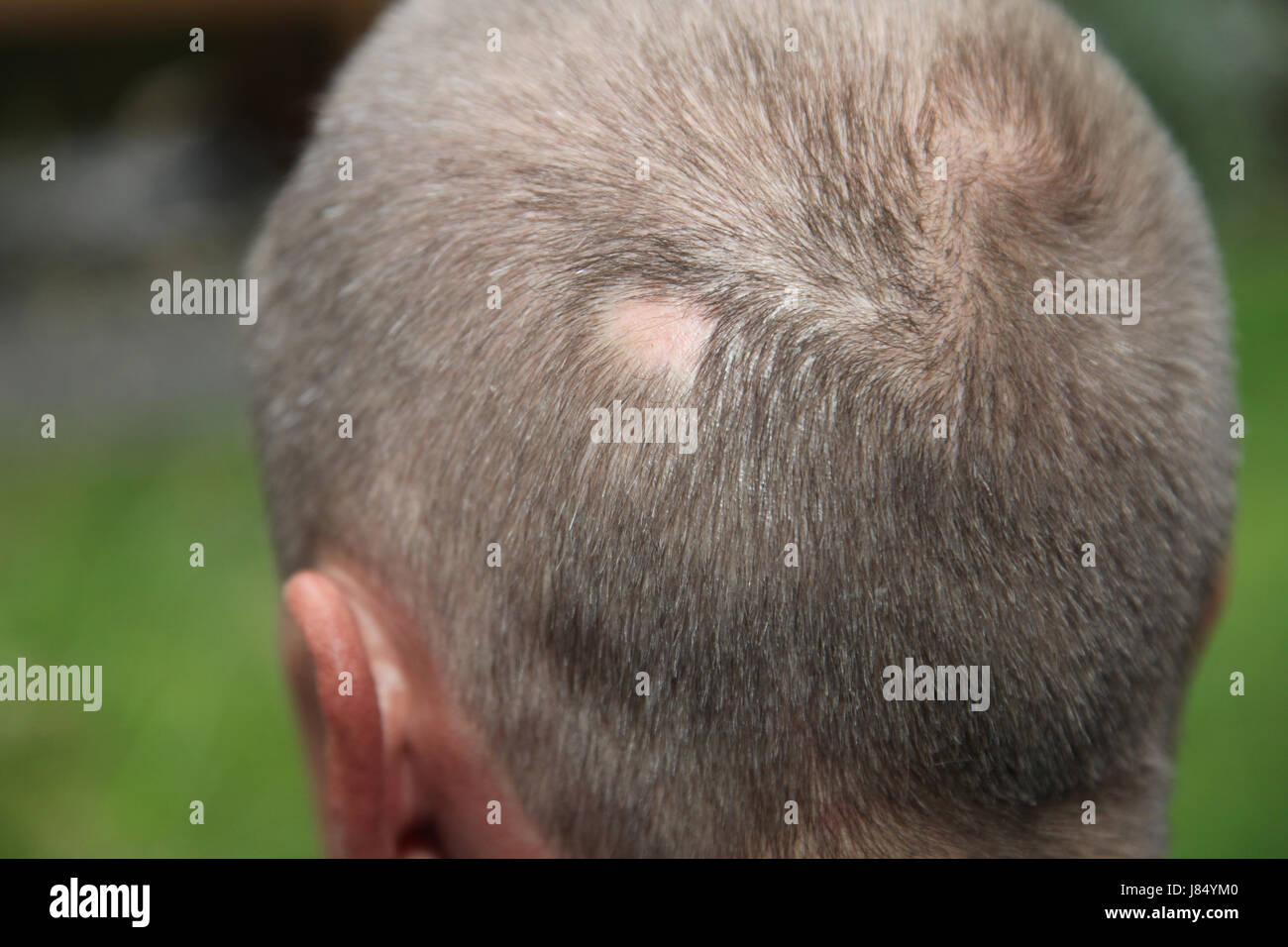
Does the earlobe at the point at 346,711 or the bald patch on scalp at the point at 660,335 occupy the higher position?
the bald patch on scalp at the point at 660,335

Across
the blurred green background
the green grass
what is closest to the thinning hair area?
the blurred green background

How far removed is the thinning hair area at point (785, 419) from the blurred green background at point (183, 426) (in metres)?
2.70

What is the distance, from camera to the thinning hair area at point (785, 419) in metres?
1.08

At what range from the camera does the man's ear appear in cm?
120

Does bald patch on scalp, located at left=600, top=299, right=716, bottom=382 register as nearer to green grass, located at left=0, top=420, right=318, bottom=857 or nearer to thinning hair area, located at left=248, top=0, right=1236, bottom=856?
thinning hair area, located at left=248, top=0, right=1236, bottom=856

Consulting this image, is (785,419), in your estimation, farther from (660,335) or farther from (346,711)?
(346,711)

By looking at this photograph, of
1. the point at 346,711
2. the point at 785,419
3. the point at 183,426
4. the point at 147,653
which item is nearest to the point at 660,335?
the point at 785,419

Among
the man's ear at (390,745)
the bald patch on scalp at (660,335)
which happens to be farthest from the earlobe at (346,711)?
the bald patch on scalp at (660,335)

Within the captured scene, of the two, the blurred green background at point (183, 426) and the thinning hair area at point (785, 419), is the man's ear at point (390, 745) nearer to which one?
the thinning hair area at point (785, 419)

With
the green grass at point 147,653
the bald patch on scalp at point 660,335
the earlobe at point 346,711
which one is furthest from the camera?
the green grass at point 147,653

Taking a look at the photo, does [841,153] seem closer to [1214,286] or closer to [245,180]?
[1214,286]

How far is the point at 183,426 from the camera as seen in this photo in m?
5.59

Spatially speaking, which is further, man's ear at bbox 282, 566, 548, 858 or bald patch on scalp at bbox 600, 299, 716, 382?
man's ear at bbox 282, 566, 548, 858

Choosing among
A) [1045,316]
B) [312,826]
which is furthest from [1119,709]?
[312,826]
